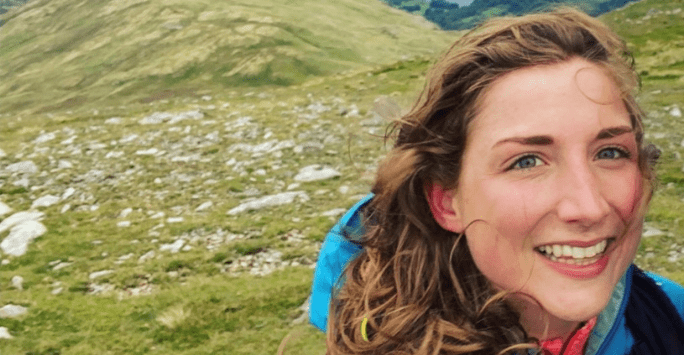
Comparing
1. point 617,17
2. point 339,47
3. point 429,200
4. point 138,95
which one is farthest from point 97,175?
point 339,47

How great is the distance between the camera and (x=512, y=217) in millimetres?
2613

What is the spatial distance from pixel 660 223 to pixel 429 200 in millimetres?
7047

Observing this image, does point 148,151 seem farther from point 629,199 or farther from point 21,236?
point 629,199

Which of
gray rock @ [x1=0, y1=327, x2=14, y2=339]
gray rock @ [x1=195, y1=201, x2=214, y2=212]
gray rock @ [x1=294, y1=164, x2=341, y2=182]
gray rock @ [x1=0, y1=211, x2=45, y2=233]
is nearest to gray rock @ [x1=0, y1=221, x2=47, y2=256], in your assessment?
gray rock @ [x1=0, y1=211, x2=45, y2=233]

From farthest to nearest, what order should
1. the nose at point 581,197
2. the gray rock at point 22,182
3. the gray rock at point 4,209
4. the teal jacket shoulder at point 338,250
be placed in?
1. the gray rock at point 22,182
2. the gray rock at point 4,209
3. the teal jacket shoulder at point 338,250
4. the nose at point 581,197

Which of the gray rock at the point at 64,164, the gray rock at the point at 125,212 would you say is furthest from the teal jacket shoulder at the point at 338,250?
the gray rock at the point at 64,164

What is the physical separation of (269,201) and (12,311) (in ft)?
14.6

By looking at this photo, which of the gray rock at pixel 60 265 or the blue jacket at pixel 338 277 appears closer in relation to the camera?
the blue jacket at pixel 338 277

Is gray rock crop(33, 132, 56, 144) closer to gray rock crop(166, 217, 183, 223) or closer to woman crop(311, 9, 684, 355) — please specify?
gray rock crop(166, 217, 183, 223)

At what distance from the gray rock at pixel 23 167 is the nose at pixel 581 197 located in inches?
571

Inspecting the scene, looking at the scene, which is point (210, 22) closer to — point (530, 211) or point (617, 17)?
point (617, 17)

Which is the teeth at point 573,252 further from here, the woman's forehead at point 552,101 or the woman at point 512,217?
the woman's forehead at point 552,101

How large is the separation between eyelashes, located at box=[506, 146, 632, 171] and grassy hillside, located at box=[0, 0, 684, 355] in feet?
3.06

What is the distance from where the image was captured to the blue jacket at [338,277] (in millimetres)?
3092
